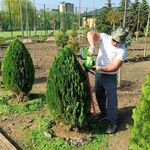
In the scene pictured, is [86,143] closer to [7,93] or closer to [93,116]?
[93,116]

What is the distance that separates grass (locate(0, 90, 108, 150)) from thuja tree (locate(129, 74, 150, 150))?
1.62 m

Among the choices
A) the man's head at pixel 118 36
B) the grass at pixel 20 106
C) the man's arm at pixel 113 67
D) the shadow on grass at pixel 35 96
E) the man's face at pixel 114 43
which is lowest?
the grass at pixel 20 106

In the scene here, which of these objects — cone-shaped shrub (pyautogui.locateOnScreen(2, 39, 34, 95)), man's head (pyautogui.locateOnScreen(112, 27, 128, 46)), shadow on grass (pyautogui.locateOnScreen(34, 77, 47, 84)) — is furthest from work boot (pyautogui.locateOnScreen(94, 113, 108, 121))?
shadow on grass (pyautogui.locateOnScreen(34, 77, 47, 84))

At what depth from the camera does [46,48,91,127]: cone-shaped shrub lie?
5469mm

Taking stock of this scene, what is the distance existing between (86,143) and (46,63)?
9077 millimetres

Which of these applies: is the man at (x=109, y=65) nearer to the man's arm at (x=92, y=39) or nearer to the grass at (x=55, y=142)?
the man's arm at (x=92, y=39)

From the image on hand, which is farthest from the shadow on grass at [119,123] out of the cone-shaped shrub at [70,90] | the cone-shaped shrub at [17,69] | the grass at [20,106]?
the cone-shaped shrub at [17,69]

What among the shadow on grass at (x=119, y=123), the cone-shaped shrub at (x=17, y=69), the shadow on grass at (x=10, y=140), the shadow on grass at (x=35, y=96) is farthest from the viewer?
Answer: the shadow on grass at (x=35, y=96)

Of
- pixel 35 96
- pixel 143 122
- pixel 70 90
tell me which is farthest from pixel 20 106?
pixel 143 122

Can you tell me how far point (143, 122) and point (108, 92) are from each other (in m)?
1.99

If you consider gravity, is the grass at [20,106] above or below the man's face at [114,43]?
below

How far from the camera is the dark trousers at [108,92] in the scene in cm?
566

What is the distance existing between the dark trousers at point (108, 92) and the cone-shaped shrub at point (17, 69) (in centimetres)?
189

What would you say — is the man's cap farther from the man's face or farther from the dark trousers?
the dark trousers
